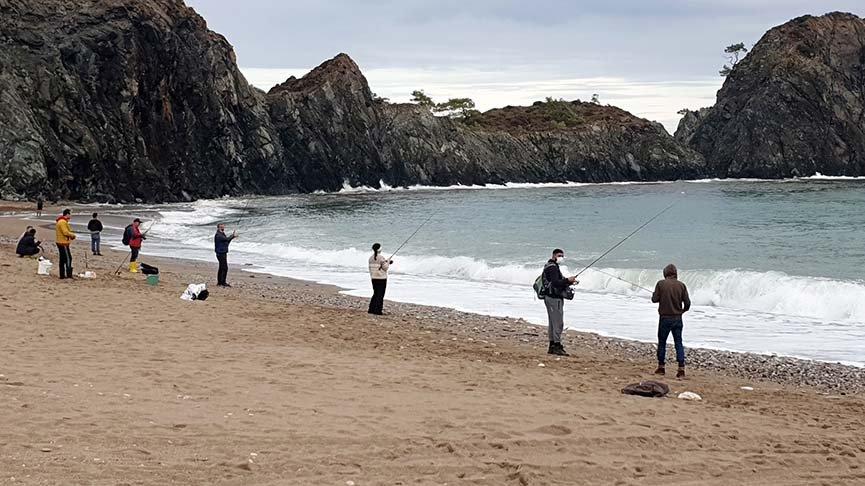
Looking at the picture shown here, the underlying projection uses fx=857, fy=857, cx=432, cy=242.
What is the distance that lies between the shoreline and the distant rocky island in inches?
1508

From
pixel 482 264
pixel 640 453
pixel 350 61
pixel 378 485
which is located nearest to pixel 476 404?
pixel 640 453

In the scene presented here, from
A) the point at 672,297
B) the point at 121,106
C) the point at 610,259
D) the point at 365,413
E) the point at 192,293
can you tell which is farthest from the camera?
the point at 121,106

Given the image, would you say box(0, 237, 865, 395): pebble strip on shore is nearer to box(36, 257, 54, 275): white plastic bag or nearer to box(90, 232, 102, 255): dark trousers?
box(36, 257, 54, 275): white plastic bag

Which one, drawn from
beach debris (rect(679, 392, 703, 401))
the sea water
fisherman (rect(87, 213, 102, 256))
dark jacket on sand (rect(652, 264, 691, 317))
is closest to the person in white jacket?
the sea water

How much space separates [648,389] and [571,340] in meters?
4.36

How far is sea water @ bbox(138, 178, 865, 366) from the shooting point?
1547 centimetres

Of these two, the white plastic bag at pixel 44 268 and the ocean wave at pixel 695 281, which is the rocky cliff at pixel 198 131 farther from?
the white plastic bag at pixel 44 268

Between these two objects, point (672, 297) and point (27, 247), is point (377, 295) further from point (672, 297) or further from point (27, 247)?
point (27, 247)

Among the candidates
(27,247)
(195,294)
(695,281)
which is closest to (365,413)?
(195,294)

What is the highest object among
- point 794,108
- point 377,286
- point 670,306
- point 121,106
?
point 794,108

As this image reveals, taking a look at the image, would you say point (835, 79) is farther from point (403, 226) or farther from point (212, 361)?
point (212, 361)

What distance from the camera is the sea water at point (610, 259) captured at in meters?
15.5

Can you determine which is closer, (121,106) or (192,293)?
(192,293)

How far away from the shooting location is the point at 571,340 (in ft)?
44.2
